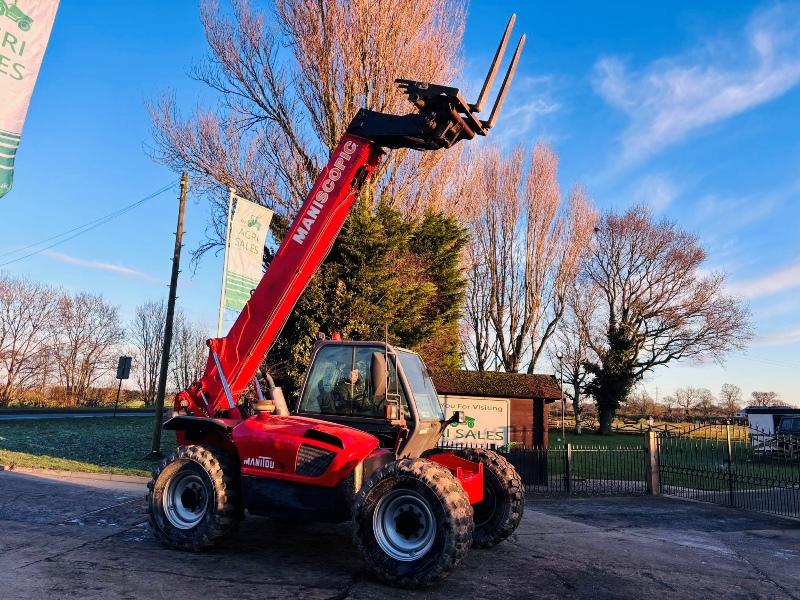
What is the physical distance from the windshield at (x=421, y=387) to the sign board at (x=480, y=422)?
8.51 meters

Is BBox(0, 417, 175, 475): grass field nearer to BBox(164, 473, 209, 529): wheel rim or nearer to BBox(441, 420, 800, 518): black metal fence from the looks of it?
BBox(164, 473, 209, 529): wheel rim

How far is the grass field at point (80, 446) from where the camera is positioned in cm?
1279

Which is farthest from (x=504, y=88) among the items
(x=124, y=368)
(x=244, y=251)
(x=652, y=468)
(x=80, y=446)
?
(x=124, y=368)

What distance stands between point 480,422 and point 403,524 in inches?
398

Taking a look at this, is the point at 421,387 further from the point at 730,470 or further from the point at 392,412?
the point at 730,470

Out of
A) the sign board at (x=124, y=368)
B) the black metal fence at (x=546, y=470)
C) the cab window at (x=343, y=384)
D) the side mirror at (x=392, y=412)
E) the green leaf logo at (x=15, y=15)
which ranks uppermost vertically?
the green leaf logo at (x=15, y=15)

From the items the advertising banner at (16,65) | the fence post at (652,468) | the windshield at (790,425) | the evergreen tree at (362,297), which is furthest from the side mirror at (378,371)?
the windshield at (790,425)

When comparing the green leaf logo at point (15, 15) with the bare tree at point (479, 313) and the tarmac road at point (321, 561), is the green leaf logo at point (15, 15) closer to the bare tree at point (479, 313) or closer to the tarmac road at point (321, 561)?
the tarmac road at point (321, 561)

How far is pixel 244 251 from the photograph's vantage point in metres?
11.5

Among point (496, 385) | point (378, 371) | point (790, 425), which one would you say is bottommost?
point (790, 425)

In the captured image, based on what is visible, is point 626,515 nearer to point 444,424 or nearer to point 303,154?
point 444,424

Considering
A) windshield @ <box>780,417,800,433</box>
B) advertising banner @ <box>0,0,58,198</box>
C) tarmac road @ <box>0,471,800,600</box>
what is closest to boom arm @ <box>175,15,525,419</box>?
tarmac road @ <box>0,471,800,600</box>

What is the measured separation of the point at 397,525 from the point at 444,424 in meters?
1.65

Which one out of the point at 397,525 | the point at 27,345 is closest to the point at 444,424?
the point at 397,525
